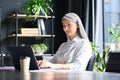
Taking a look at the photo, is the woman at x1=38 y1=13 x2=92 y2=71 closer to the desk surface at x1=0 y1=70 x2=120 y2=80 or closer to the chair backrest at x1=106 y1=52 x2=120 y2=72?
the chair backrest at x1=106 y1=52 x2=120 y2=72

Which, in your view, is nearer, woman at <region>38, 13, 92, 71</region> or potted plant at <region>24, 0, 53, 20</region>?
woman at <region>38, 13, 92, 71</region>

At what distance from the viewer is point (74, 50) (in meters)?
3.18

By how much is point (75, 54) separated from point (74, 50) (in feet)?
0.16

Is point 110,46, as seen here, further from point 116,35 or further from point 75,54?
point 75,54

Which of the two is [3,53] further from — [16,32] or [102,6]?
[102,6]

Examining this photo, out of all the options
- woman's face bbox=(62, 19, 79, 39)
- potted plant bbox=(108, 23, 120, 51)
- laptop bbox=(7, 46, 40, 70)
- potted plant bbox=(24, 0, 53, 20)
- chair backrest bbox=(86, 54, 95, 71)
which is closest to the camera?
laptop bbox=(7, 46, 40, 70)

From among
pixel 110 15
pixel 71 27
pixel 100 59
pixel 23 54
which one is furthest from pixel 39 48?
pixel 23 54

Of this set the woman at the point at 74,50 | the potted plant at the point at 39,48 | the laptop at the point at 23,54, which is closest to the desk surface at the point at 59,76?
the laptop at the point at 23,54

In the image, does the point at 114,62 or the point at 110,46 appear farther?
the point at 110,46

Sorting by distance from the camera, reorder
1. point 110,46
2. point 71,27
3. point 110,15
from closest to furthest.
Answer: point 71,27 < point 110,46 < point 110,15

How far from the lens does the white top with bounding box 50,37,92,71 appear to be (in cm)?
301

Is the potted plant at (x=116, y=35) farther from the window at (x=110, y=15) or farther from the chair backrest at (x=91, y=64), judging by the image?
the chair backrest at (x=91, y=64)

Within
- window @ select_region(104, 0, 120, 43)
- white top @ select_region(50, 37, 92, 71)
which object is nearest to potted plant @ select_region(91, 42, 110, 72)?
window @ select_region(104, 0, 120, 43)

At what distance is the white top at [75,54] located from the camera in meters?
3.01
